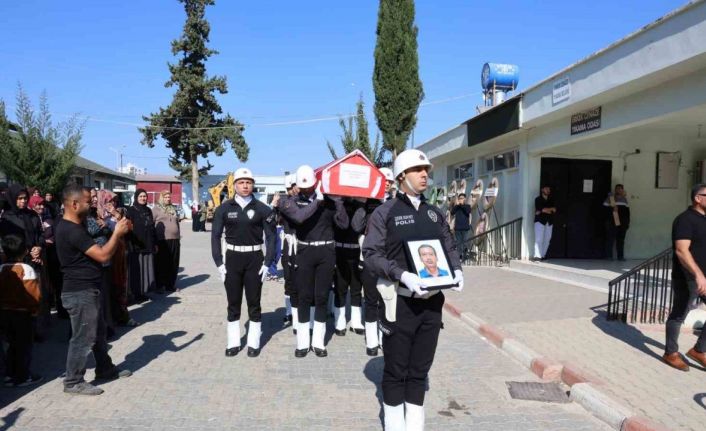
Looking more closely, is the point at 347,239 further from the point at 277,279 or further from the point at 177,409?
the point at 277,279

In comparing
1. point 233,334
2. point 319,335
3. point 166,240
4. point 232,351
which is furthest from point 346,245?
point 166,240

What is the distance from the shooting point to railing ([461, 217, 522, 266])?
13.8 metres

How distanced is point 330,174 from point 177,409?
3147 mm

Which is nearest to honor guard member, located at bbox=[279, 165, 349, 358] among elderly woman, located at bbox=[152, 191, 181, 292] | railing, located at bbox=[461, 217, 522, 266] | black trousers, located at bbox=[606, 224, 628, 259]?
elderly woman, located at bbox=[152, 191, 181, 292]

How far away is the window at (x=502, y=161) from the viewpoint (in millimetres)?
14188

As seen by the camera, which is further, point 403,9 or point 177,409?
point 403,9

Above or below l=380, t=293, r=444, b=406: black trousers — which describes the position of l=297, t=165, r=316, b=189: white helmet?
above

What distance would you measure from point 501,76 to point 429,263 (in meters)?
16.6

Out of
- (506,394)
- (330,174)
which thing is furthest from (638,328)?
(330,174)

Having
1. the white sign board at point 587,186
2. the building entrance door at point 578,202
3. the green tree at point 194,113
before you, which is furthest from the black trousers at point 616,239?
the green tree at point 194,113

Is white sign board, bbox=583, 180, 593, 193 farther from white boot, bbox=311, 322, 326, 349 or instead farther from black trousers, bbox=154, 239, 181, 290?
black trousers, bbox=154, 239, 181, 290

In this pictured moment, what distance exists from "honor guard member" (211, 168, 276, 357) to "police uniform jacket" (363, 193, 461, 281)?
9.09 ft

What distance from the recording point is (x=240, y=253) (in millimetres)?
6207

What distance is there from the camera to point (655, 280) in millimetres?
7445
